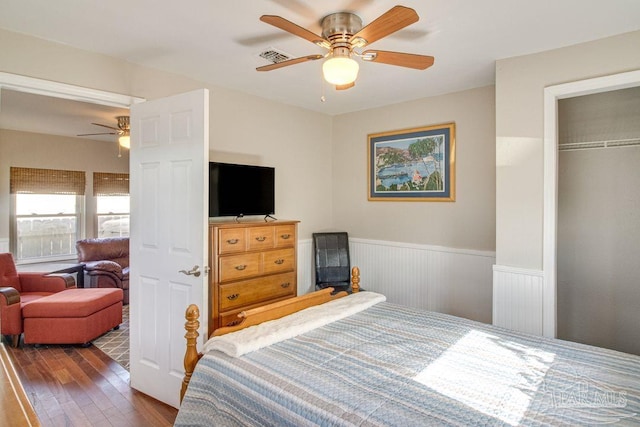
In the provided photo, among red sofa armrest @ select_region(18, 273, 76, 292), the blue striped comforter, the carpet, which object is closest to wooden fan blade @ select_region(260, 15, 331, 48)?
the blue striped comforter

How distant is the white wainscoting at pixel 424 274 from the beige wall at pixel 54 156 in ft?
13.3

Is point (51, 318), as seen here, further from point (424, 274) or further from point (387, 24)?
point (387, 24)

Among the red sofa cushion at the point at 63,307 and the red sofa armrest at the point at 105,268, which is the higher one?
the red sofa armrest at the point at 105,268

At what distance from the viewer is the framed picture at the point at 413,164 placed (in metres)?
3.77

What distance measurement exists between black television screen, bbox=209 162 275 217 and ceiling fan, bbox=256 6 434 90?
1.24m

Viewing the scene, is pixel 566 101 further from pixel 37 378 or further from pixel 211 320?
pixel 37 378

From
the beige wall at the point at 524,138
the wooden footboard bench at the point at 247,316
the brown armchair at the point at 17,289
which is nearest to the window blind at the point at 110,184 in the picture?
the brown armchair at the point at 17,289

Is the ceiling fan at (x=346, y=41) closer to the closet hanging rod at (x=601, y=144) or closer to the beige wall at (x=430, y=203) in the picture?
the beige wall at (x=430, y=203)

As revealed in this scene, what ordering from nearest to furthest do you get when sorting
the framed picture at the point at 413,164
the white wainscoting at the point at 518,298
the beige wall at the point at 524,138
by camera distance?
the beige wall at the point at 524,138 → the white wainscoting at the point at 518,298 → the framed picture at the point at 413,164

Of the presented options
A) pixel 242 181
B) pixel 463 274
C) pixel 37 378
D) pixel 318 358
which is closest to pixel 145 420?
pixel 37 378

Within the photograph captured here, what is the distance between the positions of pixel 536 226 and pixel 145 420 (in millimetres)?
3082

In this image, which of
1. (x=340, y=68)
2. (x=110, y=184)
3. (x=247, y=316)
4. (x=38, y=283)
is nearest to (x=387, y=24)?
(x=340, y=68)

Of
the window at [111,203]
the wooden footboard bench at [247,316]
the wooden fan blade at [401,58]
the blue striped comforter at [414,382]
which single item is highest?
the wooden fan blade at [401,58]

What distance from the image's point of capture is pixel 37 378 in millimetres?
3031
